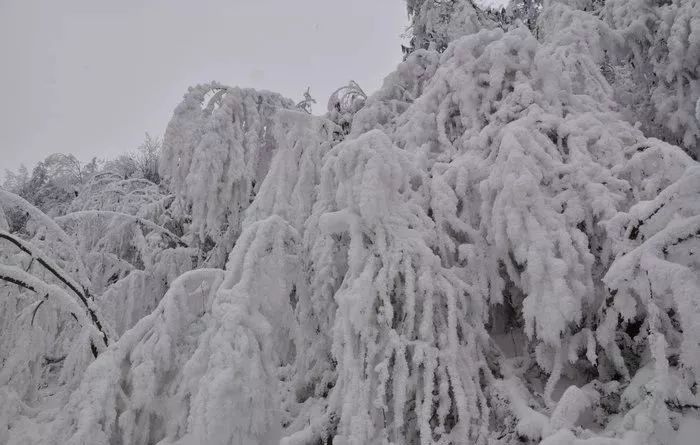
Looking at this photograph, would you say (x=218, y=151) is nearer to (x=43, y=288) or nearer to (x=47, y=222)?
(x=47, y=222)

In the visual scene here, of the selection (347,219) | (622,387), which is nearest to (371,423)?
(347,219)

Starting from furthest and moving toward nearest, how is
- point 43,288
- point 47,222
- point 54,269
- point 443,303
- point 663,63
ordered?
1. point 663,63
2. point 47,222
3. point 54,269
4. point 43,288
5. point 443,303

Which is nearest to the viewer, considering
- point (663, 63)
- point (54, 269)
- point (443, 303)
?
point (443, 303)

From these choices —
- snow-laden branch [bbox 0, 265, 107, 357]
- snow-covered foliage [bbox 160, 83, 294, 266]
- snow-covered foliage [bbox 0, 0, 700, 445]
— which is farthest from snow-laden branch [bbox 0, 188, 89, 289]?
snow-covered foliage [bbox 160, 83, 294, 266]

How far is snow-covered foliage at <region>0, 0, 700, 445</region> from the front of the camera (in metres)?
2.16

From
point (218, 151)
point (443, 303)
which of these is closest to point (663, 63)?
point (443, 303)

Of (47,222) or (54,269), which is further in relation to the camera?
(47,222)

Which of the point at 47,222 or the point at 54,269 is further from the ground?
the point at 47,222

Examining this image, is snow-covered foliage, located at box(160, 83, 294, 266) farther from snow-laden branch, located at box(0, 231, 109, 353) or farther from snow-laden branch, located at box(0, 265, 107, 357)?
snow-laden branch, located at box(0, 265, 107, 357)

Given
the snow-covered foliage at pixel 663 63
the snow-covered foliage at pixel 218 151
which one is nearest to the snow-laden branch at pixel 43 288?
the snow-covered foliage at pixel 218 151

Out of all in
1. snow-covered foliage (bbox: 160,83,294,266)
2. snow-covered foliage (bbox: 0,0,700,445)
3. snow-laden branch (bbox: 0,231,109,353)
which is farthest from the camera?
snow-covered foliage (bbox: 160,83,294,266)

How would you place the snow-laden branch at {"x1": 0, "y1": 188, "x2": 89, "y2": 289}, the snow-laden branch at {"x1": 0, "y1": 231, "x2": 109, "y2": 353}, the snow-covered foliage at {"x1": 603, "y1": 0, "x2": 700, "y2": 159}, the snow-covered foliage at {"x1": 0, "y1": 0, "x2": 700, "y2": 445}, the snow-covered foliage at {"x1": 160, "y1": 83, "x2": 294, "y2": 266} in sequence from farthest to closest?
the snow-covered foliage at {"x1": 603, "y1": 0, "x2": 700, "y2": 159}, the snow-covered foliage at {"x1": 160, "y1": 83, "x2": 294, "y2": 266}, the snow-laden branch at {"x1": 0, "y1": 188, "x2": 89, "y2": 289}, the snow-laden branch at {"x1": 0, "y1": 231, "x2": 109, "y2": 353}, the snow-covered foliage at {"x1": 0, "y1": 0, "x2": 700, "y2": 445}

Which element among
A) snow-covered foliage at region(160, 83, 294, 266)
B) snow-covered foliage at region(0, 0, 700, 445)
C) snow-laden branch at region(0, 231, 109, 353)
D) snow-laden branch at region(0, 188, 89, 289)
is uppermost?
snow-covered foliage at region(160, 83, 294, 266)

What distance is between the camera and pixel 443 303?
2.59 metres
